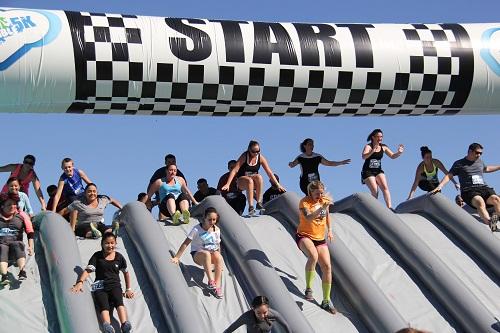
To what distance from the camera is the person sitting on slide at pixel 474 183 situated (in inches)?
475

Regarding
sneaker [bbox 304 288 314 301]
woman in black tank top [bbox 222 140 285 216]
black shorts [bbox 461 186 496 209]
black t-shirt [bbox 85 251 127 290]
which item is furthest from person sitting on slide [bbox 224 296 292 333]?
black shorts [bbox 461 186 496 209]

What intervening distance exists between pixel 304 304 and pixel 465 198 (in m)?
3.29

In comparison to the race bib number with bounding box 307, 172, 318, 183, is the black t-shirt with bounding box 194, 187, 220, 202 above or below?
above

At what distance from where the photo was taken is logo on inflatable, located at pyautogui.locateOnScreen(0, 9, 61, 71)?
463 inches

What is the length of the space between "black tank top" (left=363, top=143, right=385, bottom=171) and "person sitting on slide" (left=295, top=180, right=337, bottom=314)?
2.43 meters

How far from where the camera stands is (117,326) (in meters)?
9.09

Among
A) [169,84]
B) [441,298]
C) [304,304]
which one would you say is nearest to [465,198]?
[441,298]

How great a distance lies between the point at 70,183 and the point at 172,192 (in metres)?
1.19

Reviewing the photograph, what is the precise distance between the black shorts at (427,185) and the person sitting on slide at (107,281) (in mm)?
4932

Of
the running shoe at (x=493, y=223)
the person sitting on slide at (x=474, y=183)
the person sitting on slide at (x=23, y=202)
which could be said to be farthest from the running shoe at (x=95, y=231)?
the running shoe at (x=493, y=223)

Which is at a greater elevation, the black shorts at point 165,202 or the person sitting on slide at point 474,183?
the black shorts at point 165,202

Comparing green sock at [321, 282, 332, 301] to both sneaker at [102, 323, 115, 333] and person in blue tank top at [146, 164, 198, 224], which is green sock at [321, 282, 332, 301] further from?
sneaker at [102, 323, 115, 333]

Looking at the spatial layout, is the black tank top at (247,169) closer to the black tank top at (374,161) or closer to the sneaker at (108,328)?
the black tank top at (374,161)

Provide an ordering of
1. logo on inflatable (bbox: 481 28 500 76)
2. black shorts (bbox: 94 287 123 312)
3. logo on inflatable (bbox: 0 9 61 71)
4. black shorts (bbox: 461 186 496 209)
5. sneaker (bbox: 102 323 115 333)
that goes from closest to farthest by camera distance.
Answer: sneaker (bbox: 102 323 115 333)
black shorts (bbox: 94 287 123 312)
logo on inflatable (bbox: 0 9 61 71)
black shorts (bbox: 461 186 496 209)
logo on inflatable (bbox: 481 28 500 76)
